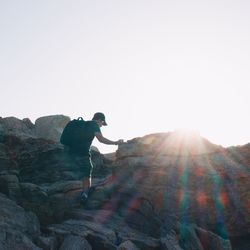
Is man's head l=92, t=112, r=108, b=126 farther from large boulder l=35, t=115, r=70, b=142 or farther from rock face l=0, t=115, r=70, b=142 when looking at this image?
large boulder l=35, t=115, r=70, b=142

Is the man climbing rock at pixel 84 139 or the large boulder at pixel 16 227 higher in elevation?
the man climbing rock at pixel 84 139

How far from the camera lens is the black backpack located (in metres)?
17.9

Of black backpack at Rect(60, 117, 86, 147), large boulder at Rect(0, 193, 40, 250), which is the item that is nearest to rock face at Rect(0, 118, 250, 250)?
large boulder at Rect(0, 193, 40, 250)

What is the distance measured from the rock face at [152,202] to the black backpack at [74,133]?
7.11 ft

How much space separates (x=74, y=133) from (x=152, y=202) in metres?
4.92

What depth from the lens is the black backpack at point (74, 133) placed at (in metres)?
17.9

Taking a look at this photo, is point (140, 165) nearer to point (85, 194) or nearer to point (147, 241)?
point (85, 194)

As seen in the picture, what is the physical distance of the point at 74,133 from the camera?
18.0m

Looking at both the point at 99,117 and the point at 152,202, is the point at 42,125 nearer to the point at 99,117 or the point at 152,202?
the point at 99,117

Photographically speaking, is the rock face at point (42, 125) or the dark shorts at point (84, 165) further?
the rock face at point (42, 125)

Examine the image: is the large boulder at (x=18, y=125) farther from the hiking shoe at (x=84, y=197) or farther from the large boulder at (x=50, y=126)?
the hiking shoe at (x=84, y=197)

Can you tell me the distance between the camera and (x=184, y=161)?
18656 mm

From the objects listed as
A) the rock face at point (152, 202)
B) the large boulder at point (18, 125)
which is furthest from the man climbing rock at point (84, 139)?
the large boulder at point (18, 125)

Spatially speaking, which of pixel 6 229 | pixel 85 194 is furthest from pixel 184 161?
pixel 6 229
